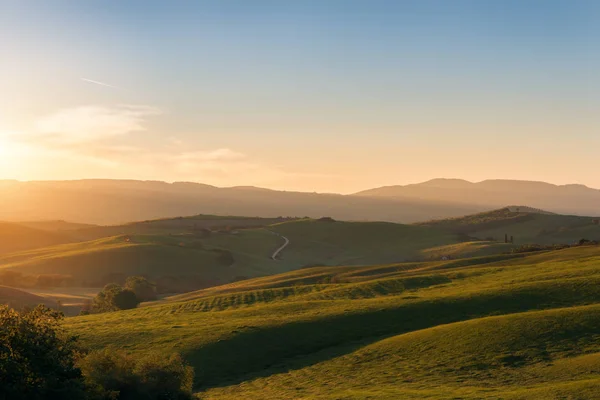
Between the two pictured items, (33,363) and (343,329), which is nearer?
(33,363)

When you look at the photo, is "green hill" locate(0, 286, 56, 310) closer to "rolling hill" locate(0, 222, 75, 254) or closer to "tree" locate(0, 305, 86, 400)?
"tree" locate(0, 305, 86, 400)

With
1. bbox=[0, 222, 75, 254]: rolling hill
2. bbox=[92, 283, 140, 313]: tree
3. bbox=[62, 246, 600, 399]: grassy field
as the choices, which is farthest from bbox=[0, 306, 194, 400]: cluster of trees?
bbox=[0, 222, 75, 254]: rolling hill

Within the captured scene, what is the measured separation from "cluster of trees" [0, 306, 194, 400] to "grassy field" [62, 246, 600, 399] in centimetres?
584

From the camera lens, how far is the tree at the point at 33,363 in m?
26.4

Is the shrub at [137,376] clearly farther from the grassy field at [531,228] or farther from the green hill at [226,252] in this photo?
the grassy field at [531,228]

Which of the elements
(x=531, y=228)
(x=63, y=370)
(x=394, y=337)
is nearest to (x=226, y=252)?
(x=531, y=228)

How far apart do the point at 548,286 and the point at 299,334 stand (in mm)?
24167

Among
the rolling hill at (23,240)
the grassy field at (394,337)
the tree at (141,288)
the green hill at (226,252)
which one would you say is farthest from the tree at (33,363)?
the rolling hill at (23,240)

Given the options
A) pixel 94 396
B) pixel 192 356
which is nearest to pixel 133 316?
pixel 192 356

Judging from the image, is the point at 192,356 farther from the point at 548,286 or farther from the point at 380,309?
the point at 548,286

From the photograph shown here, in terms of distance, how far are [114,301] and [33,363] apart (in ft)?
192

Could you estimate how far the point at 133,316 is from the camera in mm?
66812

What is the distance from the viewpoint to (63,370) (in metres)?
28.5

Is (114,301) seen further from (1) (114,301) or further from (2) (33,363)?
(2) (33,363)
